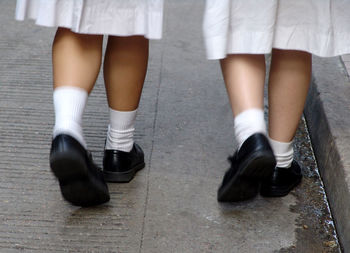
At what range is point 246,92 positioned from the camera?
2.04 metres

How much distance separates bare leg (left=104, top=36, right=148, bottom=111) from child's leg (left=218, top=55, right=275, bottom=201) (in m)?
0.35

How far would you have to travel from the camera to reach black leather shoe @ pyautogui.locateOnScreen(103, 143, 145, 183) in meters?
2.46

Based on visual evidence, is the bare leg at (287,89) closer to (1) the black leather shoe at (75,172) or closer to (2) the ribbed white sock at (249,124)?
(2) the ribbed white sock at (249,124)

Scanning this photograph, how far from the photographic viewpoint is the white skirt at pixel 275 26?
1936 millimetres

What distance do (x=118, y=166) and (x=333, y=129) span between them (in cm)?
97

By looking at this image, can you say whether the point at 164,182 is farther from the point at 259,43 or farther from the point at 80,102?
the point at 259,43

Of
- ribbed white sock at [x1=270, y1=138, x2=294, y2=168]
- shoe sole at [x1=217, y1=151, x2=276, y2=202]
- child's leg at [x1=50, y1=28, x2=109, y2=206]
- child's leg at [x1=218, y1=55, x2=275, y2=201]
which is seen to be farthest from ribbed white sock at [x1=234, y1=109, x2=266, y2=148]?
child's leg at [x1=50, y1=28, x2=109, y2=206]

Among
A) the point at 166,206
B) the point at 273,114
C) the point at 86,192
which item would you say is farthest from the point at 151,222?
the point at 273,114

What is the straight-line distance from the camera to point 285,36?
6.66 feet

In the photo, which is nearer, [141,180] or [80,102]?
[80,102]

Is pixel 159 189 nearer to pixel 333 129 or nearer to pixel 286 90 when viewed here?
pixel 286 90

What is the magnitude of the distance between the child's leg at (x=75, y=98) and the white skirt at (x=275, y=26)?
1.40ft

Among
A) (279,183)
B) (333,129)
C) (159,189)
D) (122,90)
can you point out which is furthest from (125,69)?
(333,129)

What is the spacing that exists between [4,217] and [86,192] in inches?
15.1
